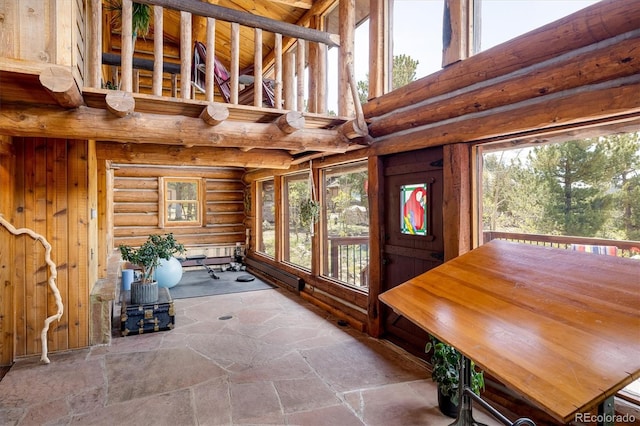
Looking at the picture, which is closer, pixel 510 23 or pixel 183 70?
pixel 510 23

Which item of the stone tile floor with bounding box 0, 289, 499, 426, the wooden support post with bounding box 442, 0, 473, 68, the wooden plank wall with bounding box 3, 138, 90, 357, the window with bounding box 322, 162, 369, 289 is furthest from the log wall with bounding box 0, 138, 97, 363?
the wooden support post with bounding box 442, 0, 473, 68

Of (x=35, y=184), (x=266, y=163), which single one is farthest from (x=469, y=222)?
(x=35, y=184)

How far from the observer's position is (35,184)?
12.7ft

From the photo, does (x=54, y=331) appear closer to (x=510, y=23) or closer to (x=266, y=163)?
(x=266, y=163)

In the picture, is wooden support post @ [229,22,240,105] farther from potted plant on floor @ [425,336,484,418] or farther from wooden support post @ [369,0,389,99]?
potted plant on floor @ [425,336,484,418]

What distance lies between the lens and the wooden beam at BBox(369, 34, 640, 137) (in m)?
2.14

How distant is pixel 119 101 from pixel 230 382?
9.03 ft

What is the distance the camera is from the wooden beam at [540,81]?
7.01 feet

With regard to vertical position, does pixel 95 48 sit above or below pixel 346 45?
below

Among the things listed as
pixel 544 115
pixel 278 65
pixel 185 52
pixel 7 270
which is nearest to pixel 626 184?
pixel 544 115

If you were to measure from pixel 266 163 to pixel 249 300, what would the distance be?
2.47 meters

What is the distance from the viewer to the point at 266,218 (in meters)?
8.84

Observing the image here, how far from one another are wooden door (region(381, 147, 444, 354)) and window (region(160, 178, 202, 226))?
21.7 ft

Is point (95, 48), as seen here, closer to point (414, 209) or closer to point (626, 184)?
Answer: point (414, 209)
